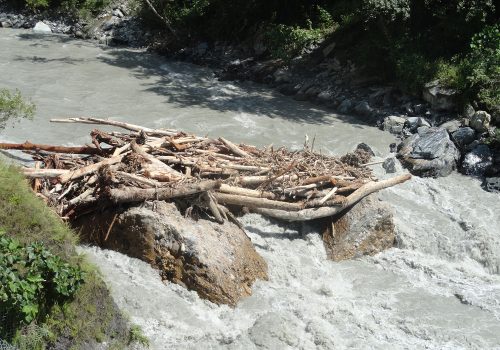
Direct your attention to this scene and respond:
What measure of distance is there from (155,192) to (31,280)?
8.45ft

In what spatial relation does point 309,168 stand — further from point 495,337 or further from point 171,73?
point 171,73

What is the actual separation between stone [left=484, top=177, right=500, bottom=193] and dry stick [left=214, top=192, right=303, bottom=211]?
540 centimetres

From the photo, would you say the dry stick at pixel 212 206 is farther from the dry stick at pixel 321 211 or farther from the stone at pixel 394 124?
the stone at pixel 394 124

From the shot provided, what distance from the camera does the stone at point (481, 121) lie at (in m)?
13.6

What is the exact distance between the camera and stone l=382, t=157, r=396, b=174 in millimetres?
12297

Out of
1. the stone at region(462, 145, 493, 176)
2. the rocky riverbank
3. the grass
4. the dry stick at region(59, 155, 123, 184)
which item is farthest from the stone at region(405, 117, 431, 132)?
the grass

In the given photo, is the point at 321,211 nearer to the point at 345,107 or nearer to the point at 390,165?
the point at 390,165

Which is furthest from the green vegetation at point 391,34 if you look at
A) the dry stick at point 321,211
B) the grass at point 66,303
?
the grass at point 66,303

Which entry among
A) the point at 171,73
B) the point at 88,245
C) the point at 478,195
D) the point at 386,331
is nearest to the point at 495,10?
the point at 478,195

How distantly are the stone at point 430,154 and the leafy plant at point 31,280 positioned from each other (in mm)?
8790

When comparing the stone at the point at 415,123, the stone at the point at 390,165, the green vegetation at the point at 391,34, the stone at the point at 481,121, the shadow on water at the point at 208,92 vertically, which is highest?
the green vegetation at the point at 391,34

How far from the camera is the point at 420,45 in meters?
16.6

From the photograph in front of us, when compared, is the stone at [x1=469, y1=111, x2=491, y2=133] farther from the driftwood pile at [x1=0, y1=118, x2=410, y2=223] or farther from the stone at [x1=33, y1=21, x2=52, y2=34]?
the stone at [x1=33, y1=21, x2=52, y2=34]

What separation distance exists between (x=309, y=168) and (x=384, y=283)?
77.4 inches
